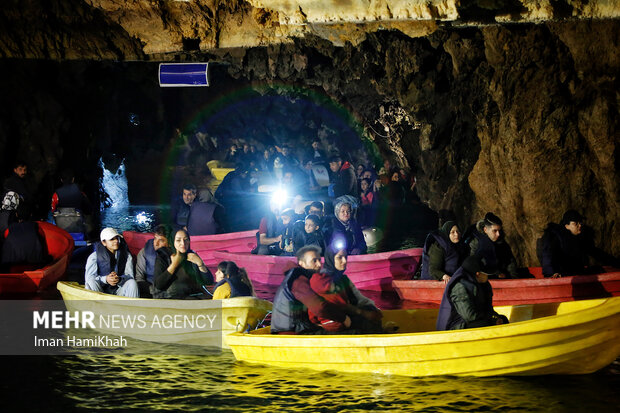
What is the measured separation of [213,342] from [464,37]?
24.6 ft

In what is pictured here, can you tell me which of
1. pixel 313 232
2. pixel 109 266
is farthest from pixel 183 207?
pixel 109 266

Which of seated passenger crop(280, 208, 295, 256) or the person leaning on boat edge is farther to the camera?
seated passenger crop(280, 208, 295, 256)

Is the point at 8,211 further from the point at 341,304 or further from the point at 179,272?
the point at 341,304

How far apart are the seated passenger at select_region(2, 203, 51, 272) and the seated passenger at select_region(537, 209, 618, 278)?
8007mm

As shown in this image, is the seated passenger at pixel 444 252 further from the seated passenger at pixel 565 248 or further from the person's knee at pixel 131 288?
the person's knee at pixel 131 288

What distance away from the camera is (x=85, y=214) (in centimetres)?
1402

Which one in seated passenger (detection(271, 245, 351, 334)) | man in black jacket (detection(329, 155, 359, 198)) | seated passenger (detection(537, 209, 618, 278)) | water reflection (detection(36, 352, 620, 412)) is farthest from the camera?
man in black jacket (detection(329, 155, 359, 198))

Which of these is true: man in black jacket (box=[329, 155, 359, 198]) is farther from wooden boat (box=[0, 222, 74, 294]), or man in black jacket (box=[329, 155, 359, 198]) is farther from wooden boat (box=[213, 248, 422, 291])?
wooden boat (box=[0, 222, 74, 294])

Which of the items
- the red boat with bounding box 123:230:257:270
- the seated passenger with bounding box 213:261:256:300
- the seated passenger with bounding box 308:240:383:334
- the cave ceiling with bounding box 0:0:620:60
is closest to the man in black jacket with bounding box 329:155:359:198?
the cave ceiling with bounding box 0:0:620:60

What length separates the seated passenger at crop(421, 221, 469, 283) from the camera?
358 inches

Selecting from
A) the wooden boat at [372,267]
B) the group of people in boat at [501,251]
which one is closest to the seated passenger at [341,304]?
the group of people in boat at [501,251]

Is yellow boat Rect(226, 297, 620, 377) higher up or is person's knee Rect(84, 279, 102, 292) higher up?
person's knee Rect(84, 279, 102, 292)

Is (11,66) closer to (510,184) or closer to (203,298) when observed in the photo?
(203,298)

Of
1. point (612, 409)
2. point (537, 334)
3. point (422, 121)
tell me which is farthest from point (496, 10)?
point (612, 409)
